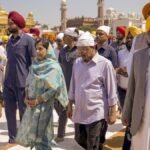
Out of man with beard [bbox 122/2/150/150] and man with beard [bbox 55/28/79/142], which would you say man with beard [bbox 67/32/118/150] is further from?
man with beard [bbox 55/28/79/142]

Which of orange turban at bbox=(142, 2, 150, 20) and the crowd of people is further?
orange turban at bbox=(142, 2, 150, 20)

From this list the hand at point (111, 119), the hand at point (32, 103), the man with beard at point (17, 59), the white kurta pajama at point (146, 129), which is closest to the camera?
the white kurta pajama at point (146, 129)

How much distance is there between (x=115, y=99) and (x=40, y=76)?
954 mm

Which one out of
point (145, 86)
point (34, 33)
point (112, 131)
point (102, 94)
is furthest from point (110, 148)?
point (34, 33)

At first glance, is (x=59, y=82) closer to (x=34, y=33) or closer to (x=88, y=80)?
(x=88, y=80)

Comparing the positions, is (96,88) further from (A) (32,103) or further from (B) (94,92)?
(A) (32,103)

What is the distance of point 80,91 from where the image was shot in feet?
13.6

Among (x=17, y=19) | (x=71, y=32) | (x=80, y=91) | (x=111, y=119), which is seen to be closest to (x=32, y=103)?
(x=80, y=91)

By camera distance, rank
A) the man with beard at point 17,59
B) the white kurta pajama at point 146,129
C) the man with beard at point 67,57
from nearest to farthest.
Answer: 1. the white kurta pajama at point 146,129
2. the man with beard at point 17,59
3. the man with beard at point 67,57

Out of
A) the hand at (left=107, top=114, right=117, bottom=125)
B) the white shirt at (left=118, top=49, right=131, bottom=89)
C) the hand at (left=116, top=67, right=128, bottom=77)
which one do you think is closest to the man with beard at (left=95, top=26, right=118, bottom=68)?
the white shirt at (left=118, top=49, right=131, bottom=89)

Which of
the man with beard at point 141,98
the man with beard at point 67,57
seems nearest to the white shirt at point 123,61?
the man with beard at point 67,57

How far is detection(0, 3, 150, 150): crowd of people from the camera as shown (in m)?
3.40

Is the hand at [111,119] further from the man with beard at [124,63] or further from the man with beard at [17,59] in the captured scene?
the man with beard at [17,59]

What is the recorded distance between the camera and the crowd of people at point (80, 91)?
3402 mm
